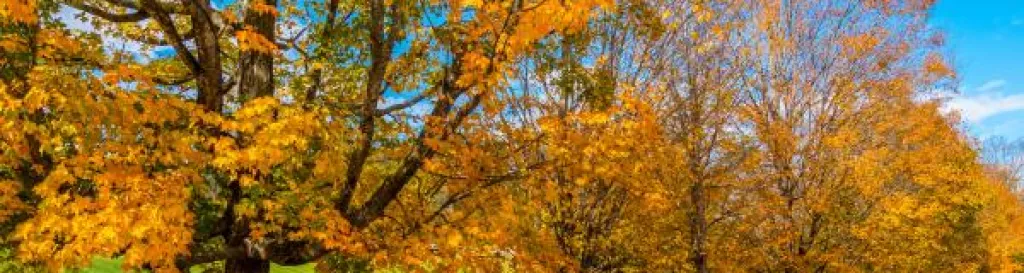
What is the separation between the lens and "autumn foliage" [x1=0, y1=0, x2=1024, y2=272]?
25.7 ft

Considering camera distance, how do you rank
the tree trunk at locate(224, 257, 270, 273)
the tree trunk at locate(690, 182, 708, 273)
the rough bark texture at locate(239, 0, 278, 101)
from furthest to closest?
the tree trunk at locate(690, 182, 708, 273), the tree trunk at locate(224, 257, 270, 273), the rough bark texture at locate(239, 0, 278, 101)

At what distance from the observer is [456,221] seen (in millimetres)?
10516

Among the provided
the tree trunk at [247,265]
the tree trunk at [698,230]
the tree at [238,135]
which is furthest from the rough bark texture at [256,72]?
the tree trunk at [698,230]

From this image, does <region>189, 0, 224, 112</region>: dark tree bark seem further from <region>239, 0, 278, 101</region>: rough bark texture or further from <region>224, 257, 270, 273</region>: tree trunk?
<region>224, 257, 270, 273</region>: tree trunk

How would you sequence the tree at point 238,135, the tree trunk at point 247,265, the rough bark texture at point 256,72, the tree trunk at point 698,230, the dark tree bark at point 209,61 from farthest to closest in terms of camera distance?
the tree trunk at point 698,230, the tree trunk at point 247,265, the rough bark texture at point 256,72, the dark tree bark at point 209,61, the tree at point 238,135

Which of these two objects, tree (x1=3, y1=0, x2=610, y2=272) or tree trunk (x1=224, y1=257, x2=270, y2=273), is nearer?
tree (x1=3, y1=0, x2=610, y2=272)

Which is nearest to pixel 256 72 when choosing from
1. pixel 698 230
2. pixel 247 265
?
pixel 247 265

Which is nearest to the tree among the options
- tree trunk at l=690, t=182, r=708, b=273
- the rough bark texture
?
the rough bark texture

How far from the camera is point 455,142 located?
1039cm

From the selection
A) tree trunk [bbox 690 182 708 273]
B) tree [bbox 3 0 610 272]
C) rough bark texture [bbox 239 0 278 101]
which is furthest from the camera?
tree trunk [bbox 690 182 708 273]

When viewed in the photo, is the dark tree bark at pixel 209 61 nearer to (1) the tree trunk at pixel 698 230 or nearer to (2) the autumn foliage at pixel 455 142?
(2) the autumn foliage at pixel 455 142

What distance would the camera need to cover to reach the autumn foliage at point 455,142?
7844mm

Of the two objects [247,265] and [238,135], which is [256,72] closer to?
[238,135]

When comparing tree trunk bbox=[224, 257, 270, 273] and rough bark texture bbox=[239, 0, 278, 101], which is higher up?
rough bark texture bbox=[239, 0, 278, 101]
